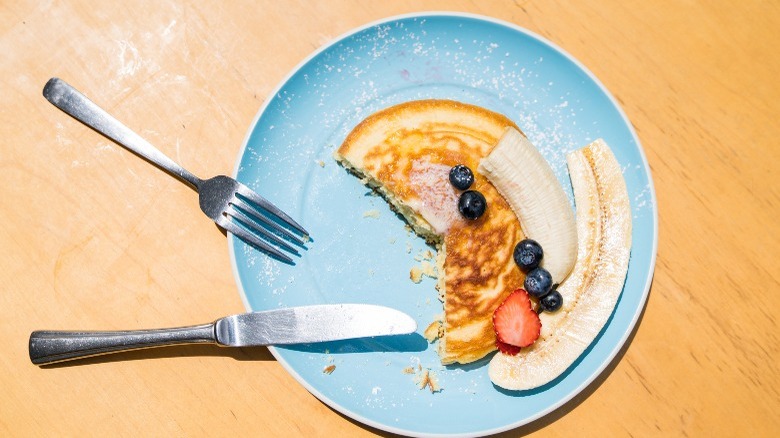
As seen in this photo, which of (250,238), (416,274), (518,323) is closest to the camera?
(518,323)

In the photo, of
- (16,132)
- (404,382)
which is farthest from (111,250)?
(404,382)

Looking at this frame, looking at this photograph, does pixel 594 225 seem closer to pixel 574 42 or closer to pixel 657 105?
pixel 657 105

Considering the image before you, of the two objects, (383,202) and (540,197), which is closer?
(540,197)

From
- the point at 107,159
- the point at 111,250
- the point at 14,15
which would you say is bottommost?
the point at 111,250

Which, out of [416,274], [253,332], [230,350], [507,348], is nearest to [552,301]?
[507,348]

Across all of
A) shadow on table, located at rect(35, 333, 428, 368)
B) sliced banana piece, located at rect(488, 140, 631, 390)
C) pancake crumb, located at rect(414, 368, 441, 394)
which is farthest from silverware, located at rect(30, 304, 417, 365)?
sliced banana piece, located at rect(488, 140, 631, 390)

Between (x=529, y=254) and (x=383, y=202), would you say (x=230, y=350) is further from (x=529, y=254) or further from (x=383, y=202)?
(x=529, y=254)
